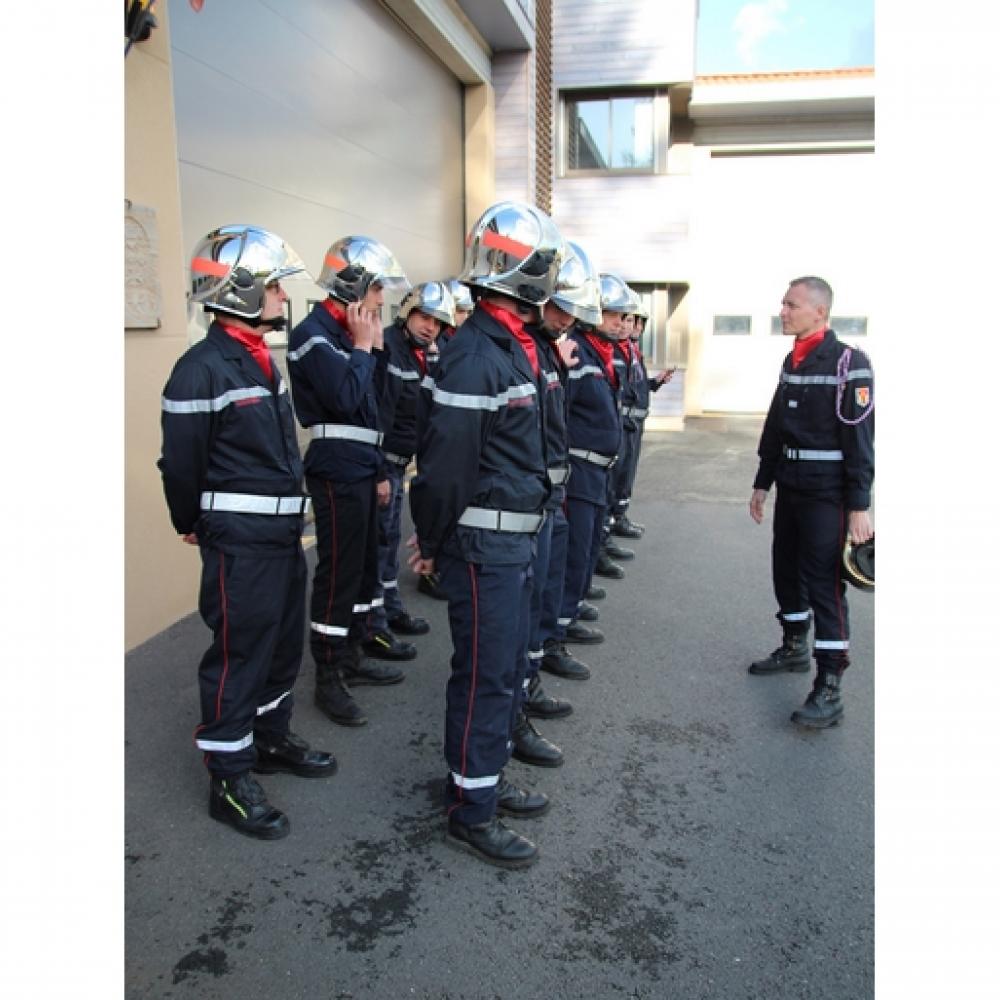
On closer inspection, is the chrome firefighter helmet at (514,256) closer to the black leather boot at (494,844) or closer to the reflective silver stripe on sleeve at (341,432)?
the reflective silver stripe on sleeve at (341,432)

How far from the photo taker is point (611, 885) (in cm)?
312

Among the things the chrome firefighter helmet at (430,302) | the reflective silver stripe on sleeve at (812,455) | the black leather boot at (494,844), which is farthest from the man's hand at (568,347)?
the black leather boot at (494,844)

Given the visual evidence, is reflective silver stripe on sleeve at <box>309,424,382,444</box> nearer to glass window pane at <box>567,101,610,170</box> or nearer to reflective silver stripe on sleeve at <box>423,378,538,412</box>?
reflective silver stripe on sleeve at <box>423,378,538,412</box>

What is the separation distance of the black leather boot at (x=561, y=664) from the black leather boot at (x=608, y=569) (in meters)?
2.13

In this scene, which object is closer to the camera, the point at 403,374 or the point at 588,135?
the point at 403,374

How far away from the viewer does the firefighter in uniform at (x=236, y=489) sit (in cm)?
326

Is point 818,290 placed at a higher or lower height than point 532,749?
higher

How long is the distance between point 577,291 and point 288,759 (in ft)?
8.49

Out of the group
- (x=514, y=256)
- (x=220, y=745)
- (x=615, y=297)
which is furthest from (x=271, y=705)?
(x=615, y=297)

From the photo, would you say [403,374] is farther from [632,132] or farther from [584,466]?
[632,132]

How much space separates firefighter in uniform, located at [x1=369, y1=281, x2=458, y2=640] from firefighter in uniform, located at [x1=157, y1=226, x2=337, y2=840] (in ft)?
6.10

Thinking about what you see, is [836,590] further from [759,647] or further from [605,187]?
[605,187]

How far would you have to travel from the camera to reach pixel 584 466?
5.12 metres
